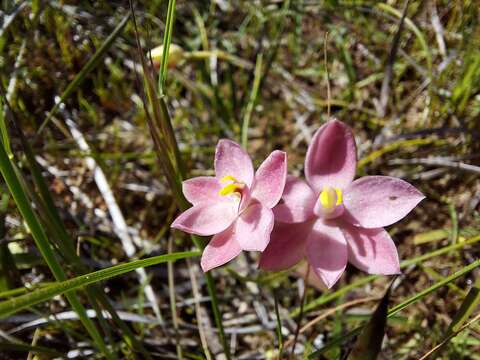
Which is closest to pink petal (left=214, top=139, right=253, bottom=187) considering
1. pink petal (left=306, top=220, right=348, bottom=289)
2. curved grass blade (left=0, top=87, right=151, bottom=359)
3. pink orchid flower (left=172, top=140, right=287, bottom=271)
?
pink orchid flower (left=172, top=140, right=287, bottom=271)

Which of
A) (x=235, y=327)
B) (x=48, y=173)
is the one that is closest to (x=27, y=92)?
(x=48, y=173)

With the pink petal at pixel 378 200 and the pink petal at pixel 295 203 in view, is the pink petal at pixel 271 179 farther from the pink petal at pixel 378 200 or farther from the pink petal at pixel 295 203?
the pink petal at pixel 378 200

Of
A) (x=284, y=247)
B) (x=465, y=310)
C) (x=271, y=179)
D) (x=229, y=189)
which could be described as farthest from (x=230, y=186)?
(x=465, y=310)

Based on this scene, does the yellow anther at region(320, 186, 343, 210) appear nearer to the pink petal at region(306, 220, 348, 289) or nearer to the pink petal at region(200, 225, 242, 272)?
the pink petal at region(306, 220, 348, 289)

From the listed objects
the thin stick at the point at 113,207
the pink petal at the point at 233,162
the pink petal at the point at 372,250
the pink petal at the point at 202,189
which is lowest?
the thin stick at the point at 113,207

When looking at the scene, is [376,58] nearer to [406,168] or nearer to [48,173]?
[406,168]

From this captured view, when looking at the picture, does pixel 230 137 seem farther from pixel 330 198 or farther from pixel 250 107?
pixel 330 198

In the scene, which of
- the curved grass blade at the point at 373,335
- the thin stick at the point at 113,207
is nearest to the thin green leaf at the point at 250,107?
the thin stick at the point at 113,207
